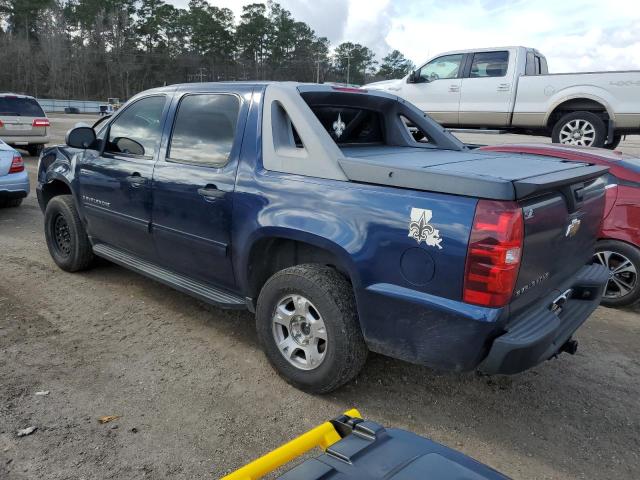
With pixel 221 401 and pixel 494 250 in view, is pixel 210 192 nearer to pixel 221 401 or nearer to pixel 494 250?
pixel 221 401

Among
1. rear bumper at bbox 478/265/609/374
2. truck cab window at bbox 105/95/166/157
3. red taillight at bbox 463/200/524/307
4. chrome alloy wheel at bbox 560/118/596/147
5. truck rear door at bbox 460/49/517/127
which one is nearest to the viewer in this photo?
red taillight at bbox 463/200/524/307

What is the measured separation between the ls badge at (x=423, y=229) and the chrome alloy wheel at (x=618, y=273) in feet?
10.3

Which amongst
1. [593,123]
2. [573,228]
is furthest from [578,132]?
[573,228]

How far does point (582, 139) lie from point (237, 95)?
7510 mm

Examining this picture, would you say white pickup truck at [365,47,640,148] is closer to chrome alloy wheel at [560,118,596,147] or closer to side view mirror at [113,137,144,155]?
chrome alloy wheel at [560,118,596,147]

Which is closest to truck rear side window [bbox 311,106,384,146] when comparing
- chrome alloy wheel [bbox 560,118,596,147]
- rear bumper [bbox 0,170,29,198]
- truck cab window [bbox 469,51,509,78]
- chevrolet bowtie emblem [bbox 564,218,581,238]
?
chevrolet bowtie emblem [bbox 564,218,581,238]

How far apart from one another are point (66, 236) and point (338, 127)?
315 cm

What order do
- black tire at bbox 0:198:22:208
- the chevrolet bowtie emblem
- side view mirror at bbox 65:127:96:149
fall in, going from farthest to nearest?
black tire at bbox 0:198:22:208, side view mirror at bbox 65:127:96:149, the chevrolet bowtie emblem

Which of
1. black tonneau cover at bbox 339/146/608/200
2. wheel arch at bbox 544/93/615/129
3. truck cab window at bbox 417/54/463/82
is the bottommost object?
black tonneau cover at bbox 339/146/608/200

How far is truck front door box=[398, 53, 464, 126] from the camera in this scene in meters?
10.2

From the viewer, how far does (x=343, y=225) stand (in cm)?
280

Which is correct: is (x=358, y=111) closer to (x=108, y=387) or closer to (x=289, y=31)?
(x=108, y=387)

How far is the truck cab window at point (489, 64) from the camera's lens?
9.64 meters

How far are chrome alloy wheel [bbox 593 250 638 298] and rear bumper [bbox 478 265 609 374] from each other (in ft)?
6.23
